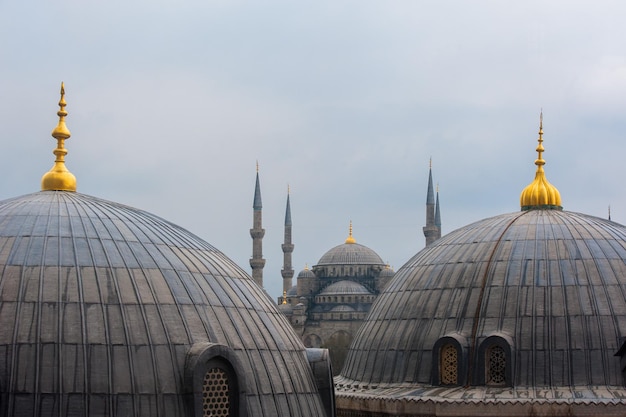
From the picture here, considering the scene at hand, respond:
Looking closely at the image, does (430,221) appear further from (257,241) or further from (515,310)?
(515,310)

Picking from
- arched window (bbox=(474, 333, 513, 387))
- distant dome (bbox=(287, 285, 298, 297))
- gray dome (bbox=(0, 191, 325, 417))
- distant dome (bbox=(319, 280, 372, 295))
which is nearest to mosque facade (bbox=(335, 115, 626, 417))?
arched window (bbox=(474, 333, 513, 387))

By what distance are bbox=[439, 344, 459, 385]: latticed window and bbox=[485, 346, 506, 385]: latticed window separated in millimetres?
770

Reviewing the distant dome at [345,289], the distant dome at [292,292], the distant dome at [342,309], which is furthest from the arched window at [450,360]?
the distant dome at [292,292]

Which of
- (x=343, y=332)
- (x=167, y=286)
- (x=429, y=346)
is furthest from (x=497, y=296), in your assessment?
(x=343, y=332)

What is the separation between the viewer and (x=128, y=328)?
2111 centimetres

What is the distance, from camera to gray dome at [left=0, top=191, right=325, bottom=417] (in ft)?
66.7

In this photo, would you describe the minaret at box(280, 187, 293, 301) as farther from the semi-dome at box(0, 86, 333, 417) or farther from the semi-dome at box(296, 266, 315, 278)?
the semi-dome at box(0, 86, 333, 417)

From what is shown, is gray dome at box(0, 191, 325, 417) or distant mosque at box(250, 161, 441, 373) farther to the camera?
distant mosque at box(250, 161, 441, 373)

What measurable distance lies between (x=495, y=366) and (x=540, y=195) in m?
6.52

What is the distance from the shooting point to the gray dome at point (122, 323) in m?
20.3

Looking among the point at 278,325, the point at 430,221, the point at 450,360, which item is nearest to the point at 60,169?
the point at 278,325

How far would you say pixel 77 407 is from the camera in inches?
790

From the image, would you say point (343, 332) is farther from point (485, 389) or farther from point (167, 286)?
point (167, 286)

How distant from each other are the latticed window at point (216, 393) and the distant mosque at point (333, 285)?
360 ft
